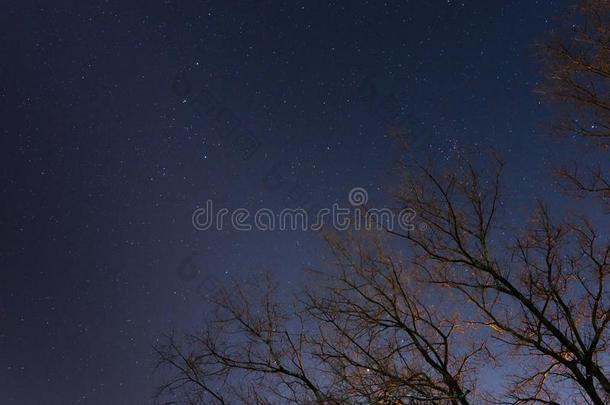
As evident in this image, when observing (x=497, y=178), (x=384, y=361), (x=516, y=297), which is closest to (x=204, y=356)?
(x=384, y=361)

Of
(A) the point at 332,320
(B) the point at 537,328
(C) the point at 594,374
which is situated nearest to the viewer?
(C) the point at 594,374

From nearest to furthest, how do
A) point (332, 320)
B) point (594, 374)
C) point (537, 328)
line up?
point (594, 374)
point (537, 328)
point (332, 320)

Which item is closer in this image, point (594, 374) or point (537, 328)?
point (594, 374)

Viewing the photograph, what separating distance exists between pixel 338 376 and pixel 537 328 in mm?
2955

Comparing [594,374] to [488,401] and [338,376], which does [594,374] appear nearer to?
[488,401]

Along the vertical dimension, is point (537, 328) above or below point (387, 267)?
below

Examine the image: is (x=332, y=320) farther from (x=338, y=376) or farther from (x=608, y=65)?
(x=608, y=65)

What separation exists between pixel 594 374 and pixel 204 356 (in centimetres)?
575

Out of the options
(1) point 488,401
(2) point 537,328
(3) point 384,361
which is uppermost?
(2) point 537,328

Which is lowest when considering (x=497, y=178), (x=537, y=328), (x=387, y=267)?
(x=537, y=328)


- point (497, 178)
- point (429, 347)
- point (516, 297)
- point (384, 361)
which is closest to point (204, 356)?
point (384, 361)

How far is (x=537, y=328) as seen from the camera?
6.92 m

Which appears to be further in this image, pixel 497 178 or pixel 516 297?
pixel 497 178

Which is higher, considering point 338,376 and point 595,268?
point 595,268
